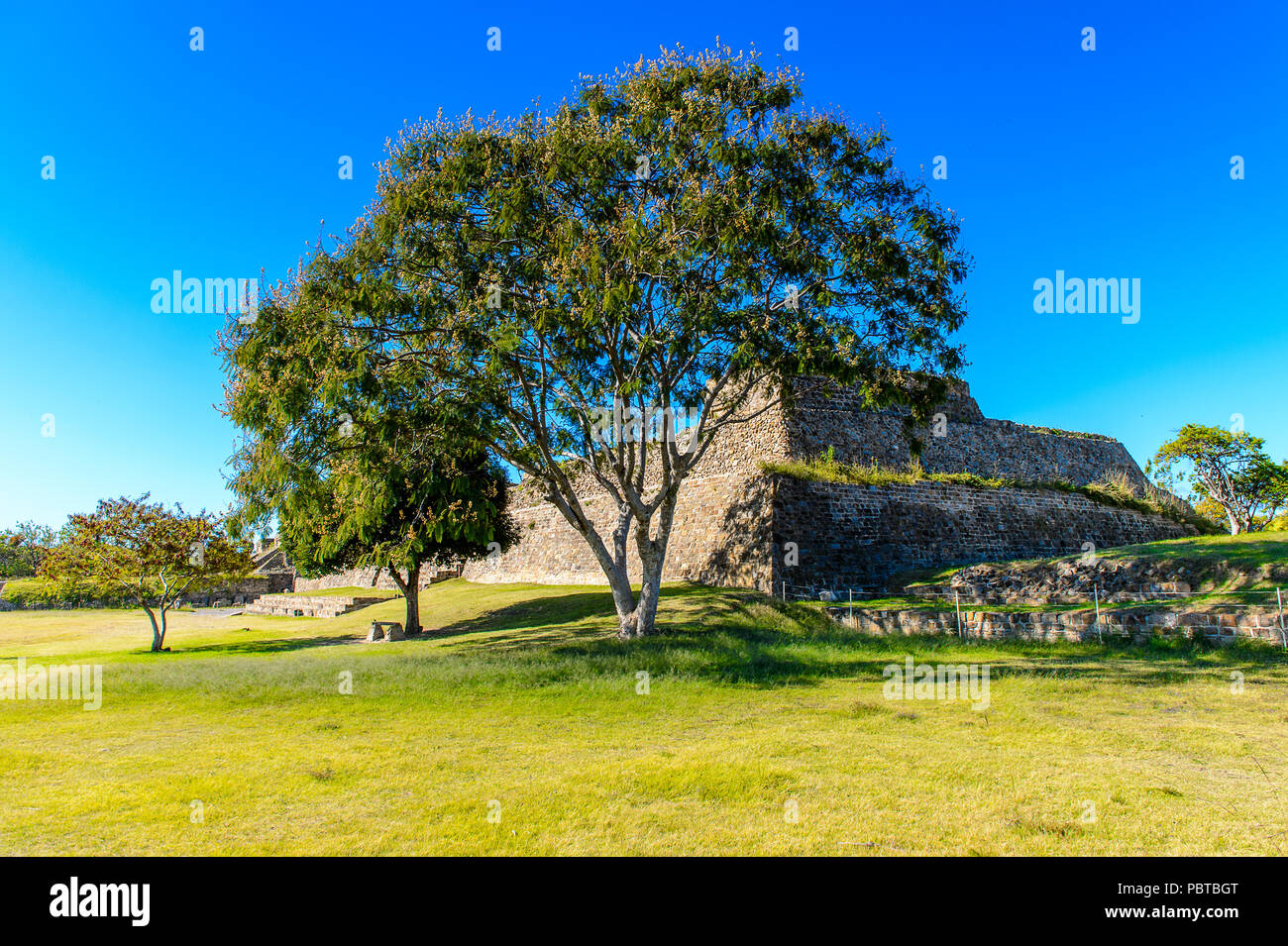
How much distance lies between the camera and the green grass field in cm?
507

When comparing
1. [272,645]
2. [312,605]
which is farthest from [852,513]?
[312,605]

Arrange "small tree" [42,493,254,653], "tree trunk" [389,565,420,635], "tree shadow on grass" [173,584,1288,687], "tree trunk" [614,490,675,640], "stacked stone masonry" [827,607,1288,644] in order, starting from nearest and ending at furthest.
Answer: "tree shadow on grass" [173,584,1288,687] < "stacked stone masonry" [827,607,1288,644] < "tree trunk" [614,490,675,640] < "small tree" [42,493,254,653] < "tree trunk" [389,565,420,635]

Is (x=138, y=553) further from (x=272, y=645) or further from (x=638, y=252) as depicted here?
(x=638, y=252)

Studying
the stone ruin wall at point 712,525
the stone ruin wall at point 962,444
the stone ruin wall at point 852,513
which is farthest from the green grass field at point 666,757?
the stone ruin wall at point 962,444

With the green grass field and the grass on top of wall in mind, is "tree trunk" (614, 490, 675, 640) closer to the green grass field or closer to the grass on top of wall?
the green grass field

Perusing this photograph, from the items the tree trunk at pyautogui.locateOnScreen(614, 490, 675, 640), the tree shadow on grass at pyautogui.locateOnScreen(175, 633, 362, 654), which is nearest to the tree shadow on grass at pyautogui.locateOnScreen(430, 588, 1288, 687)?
the tree trunk at pyautogui.locateOnScreen(614, 490, 675, 640)

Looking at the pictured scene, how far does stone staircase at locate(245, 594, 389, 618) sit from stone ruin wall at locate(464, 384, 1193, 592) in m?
9.90

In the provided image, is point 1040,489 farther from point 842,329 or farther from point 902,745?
point 902,745

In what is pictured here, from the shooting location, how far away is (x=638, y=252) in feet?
48.3

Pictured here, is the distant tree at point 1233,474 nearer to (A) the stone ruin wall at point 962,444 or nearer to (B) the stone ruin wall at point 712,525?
(A) the stone ruin wall at point 962,444
